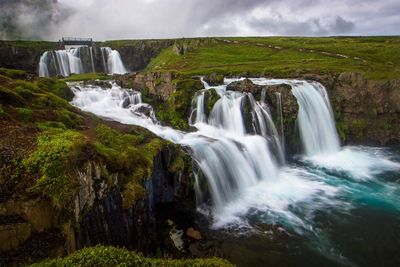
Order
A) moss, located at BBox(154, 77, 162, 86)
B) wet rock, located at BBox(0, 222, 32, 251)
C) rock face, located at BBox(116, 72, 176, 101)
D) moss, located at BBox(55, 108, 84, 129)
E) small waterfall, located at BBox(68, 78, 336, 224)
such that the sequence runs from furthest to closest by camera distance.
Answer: moss, located at BBox(154, 77, 162, 86) → rock face, located at BBox(116, 72, 176, 101) → small waterfall, located at BBox(68, 78, 336, 224) → moss, located at BBox(55, 108, 84, 129) → wet rock, located at BBox(0, 222, 32, 251)

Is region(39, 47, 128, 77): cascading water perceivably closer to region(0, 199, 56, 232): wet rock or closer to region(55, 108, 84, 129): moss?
region(55, 108, 84, 129): moss

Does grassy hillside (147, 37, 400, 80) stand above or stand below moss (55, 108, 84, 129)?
above

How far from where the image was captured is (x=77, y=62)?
69188mm

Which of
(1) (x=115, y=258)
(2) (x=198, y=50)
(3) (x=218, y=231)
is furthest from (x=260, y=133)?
(2) (x=198, y=50)

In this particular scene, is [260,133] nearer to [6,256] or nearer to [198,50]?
[6,256]

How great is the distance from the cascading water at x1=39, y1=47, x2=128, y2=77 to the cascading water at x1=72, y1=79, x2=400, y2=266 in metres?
36.8

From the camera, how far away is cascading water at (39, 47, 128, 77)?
6438 centimetres

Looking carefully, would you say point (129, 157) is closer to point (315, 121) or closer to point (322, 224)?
point (322, 224)

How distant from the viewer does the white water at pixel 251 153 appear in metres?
19.5

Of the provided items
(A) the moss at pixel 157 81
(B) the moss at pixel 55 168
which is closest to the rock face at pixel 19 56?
(A) the moss at pixel 157 81

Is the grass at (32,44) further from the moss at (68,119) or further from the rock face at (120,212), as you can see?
the rock face at (120,212)

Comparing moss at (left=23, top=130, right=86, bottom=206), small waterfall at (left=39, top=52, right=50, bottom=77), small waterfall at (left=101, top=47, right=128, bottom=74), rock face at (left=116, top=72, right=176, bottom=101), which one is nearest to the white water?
rock face at (left=116, top=72, right=176, bottom=101)

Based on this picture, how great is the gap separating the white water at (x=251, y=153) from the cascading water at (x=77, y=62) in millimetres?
37185

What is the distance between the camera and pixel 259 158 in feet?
79.0
